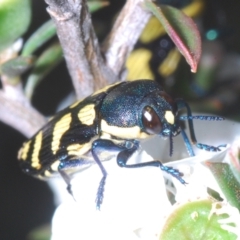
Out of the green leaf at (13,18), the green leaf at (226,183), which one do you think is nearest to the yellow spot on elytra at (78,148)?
the green leaf at (13,18)

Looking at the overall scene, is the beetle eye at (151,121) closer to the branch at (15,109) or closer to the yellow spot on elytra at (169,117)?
the yellow spot on elytra at (169,117)

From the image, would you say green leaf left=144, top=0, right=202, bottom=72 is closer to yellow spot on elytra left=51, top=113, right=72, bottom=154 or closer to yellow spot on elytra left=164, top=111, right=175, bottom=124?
yellow spot on elytra left=164, top=111, right=175, bottom=124

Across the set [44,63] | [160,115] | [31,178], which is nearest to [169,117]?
[160,115]

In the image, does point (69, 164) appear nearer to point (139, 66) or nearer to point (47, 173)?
point (47, 173)

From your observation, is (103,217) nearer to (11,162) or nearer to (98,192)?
(98,192)

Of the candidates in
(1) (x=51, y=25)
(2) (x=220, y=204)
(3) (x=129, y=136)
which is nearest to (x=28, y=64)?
(1) (x=51, y=25)

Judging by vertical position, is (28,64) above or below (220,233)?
above

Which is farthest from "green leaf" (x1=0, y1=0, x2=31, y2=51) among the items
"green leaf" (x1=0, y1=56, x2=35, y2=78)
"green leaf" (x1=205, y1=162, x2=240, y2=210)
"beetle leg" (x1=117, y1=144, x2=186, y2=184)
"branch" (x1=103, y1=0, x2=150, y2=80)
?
"green leaf" (x1=205, y1=162, x2=240, y2=210)
